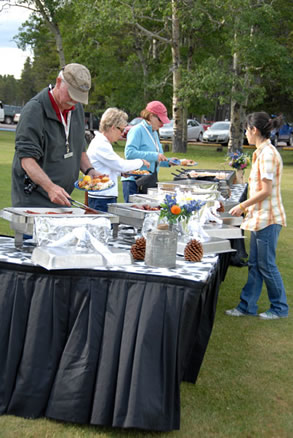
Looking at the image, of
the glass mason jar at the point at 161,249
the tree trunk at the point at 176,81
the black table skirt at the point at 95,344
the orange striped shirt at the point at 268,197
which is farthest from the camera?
the tree trunk at the point at 176,81

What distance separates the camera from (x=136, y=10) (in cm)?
2117

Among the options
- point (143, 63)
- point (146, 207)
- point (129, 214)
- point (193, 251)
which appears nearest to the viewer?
point (193, 251)

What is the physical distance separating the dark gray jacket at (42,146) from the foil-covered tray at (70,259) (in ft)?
2.21

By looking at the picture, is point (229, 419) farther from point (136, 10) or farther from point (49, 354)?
point (136, 10)

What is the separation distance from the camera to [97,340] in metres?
2.93

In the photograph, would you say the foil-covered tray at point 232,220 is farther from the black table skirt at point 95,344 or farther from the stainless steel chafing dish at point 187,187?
the black table skirt at point 95,344

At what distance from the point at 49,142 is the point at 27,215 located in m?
0.64

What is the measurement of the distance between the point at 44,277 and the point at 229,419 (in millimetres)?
1215

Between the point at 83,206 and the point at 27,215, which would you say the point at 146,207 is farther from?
the point at 27,215

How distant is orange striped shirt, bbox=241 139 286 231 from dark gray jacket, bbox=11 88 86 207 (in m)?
1.38

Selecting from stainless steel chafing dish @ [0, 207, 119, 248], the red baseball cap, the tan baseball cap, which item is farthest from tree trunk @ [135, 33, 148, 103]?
stainless steel chafing dish @ [0, 207, 119, 248]

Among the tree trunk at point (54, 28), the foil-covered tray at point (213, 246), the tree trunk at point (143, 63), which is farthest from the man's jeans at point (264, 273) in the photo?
the tree trunk at point (54, 28)

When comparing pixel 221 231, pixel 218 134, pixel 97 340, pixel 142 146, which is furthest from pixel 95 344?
pixel 218 134

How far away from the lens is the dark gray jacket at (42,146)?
3.46m
